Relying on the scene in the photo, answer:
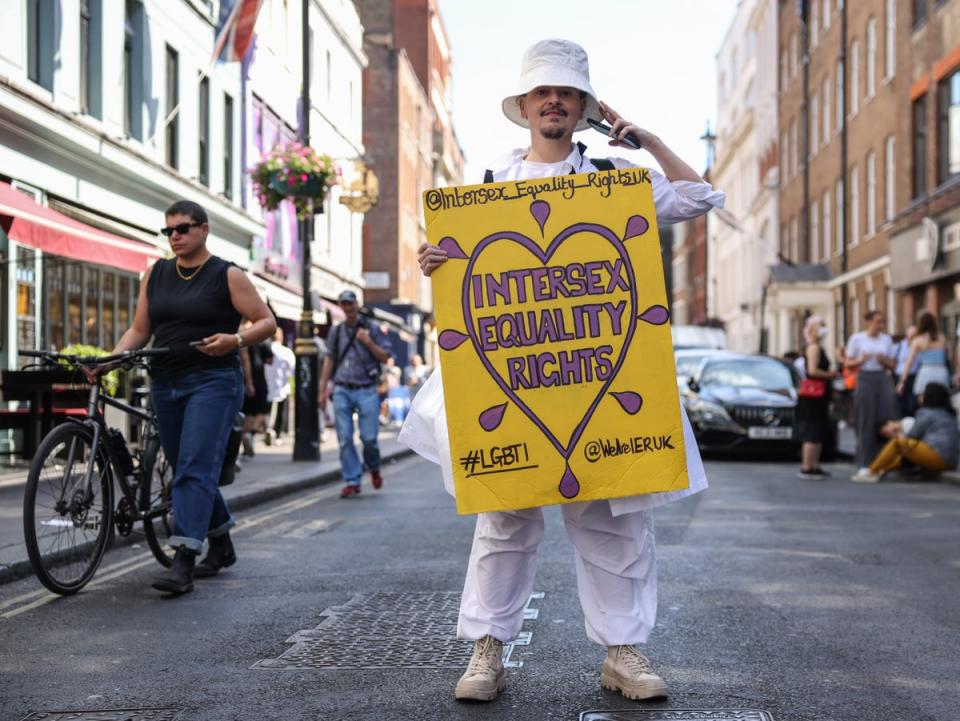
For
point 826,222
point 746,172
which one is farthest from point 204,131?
point 746,172

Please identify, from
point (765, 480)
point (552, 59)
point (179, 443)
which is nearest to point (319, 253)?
point (765, 480)

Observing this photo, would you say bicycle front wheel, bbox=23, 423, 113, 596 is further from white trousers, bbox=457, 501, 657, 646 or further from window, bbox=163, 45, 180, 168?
window, bbox=163, 45, 180, 168

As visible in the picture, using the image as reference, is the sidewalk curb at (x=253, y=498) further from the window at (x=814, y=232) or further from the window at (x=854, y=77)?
the window at (x=814, y=232)

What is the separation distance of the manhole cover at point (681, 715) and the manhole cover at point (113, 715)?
4.11ft

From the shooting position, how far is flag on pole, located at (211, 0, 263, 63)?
22.5 metres

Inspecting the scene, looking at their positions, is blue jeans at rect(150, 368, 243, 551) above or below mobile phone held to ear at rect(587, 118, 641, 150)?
below

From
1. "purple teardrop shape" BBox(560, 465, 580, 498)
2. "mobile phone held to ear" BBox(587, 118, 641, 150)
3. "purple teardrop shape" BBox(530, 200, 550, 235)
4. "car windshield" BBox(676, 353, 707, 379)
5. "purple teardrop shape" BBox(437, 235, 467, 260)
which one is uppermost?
"mobile phone held to ear" BBox(587, 118, 641, 150)

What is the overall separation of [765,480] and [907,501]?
2.62 metres

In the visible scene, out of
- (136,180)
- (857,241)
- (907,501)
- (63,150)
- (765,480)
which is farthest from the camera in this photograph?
(857,241)

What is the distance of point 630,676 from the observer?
14.7 ft

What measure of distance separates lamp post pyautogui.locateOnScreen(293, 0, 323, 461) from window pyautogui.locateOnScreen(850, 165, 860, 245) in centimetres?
2134

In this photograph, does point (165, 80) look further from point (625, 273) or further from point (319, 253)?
point (625, 273)

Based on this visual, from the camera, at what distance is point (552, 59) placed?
463cm

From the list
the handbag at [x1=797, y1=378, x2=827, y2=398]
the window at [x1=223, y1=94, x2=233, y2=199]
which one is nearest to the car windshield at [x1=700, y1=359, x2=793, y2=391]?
the handbag at [x1=797, y1=378, x2=827, y2=398]
